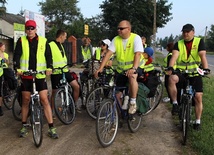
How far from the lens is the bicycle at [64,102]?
6.03 metres

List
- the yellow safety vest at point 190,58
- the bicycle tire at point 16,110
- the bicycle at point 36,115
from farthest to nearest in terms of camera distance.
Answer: the bicycle tire at point 16,110
the yellow safety vest at point 190,58
the bicycle at point 36,115

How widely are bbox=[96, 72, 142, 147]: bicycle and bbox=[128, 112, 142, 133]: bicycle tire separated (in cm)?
3

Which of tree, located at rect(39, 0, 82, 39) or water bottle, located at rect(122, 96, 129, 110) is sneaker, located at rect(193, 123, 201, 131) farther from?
tree, located at rect(39, 0, 82, 39)

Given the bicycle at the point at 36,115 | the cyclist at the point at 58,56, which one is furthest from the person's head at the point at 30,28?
the cyclist at the point at 58,56

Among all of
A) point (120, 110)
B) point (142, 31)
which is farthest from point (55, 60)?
point (142, 31)

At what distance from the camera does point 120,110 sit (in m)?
5.39

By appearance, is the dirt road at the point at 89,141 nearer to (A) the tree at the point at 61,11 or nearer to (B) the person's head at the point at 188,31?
(B) the person's head at the point at 188,31

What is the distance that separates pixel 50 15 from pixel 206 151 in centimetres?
6811

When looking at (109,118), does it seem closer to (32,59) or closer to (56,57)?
(32,59)

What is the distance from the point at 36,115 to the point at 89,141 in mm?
1029

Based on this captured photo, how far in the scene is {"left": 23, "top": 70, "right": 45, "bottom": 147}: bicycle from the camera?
188 inches

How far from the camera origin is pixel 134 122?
5898mm

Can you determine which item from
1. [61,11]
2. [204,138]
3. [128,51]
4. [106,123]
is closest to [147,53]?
[128,51]

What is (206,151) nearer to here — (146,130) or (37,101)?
(146,130)
